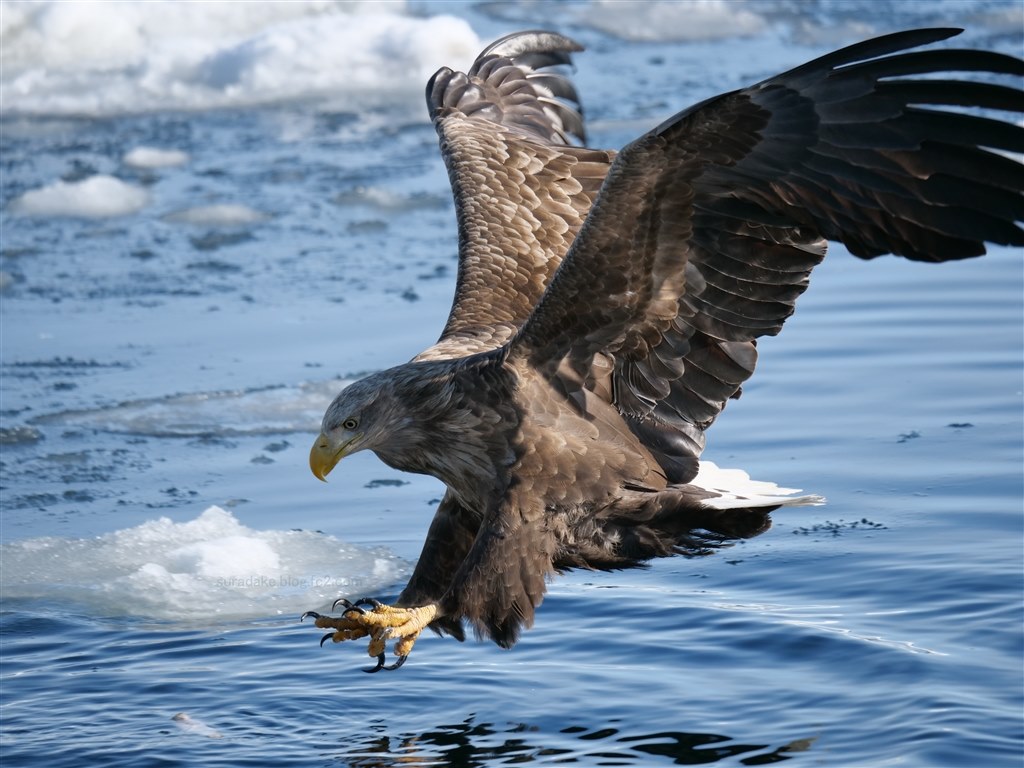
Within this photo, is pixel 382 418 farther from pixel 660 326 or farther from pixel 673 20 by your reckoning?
pixel 673 20

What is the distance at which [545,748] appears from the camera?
4.81 meters

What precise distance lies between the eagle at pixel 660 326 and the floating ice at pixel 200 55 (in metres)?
7.85

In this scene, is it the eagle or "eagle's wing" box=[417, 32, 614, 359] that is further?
"eagle's wing" box=[417, 32, 614, 359]

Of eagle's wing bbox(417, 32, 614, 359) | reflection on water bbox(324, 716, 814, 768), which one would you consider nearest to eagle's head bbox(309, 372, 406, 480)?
eagle's wing bbox(417, 32, 614, 359)

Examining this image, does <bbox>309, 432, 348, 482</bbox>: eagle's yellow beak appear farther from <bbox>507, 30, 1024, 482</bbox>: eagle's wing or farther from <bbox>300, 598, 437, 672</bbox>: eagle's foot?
<bbox>507, 30, 1024, 482</bbox>: eagle's wing

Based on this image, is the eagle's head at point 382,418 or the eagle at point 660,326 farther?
the eagle's head at point 382,418

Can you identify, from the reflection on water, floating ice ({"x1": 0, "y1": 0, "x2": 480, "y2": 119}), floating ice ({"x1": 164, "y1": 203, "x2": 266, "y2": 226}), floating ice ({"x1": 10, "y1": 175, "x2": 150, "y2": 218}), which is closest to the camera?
the reflection on water

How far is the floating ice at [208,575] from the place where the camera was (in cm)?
614

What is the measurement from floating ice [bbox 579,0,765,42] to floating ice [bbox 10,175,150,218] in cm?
576

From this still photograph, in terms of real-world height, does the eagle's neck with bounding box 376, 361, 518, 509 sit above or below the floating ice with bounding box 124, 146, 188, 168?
below

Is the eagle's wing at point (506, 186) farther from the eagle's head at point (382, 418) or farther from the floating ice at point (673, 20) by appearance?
the floating ice at point (673, 20)

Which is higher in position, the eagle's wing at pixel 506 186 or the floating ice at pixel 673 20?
the floating ice at pixel 673 20

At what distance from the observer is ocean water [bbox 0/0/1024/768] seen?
502 cm

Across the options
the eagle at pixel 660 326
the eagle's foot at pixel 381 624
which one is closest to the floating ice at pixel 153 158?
the eagle at pixel 660 326
